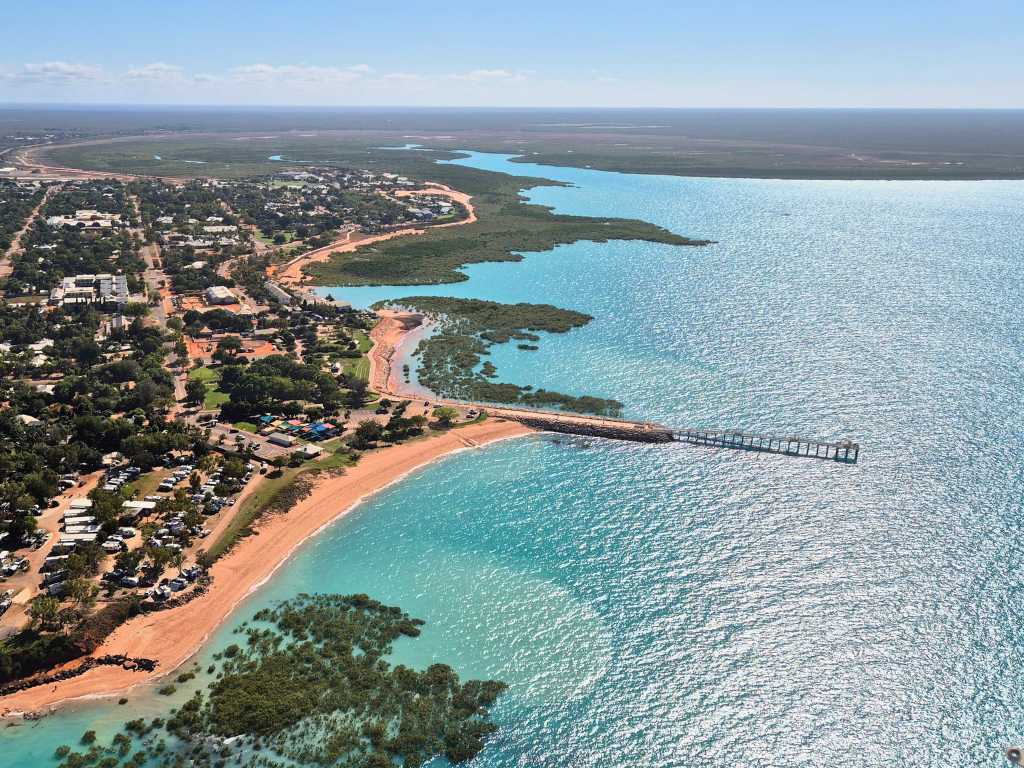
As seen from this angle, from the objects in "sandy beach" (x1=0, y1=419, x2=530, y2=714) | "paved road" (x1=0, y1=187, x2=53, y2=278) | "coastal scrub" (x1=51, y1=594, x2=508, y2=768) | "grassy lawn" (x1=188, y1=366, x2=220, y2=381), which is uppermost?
"paved road" (x1=0, y1=187, x2=53, y2=278)

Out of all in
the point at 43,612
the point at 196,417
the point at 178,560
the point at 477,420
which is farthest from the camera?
the point at 477,420

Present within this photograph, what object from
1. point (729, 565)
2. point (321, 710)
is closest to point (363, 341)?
point (729, 565)

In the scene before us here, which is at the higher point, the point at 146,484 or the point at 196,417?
the point at 196,417

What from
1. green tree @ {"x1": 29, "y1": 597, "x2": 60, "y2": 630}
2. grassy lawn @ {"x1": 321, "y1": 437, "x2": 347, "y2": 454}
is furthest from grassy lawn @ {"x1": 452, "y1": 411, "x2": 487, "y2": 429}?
green tree @ {"x1": 29, "y1": 597, "x2": 60, "y2": 630}

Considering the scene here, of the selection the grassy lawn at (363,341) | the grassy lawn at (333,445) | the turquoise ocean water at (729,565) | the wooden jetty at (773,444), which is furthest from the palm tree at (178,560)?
the wooden jetty at (773,444)

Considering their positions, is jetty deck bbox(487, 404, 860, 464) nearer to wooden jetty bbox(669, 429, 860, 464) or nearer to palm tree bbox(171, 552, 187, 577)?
wooden jetty bbox(669, 429, 860, 464)

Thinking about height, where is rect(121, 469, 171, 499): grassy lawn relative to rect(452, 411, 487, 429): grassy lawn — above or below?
below

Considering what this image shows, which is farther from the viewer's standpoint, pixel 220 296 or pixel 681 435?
pixel 220 296

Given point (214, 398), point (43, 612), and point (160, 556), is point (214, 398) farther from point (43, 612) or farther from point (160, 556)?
point (43, 612)
